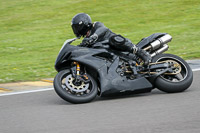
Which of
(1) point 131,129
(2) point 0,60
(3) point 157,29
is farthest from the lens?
(3) point 157,29

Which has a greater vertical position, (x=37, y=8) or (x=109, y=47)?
(x=109, y=47)

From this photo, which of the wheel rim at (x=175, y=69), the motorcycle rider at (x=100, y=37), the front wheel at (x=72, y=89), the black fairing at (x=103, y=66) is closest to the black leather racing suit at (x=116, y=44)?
the motorcycle rider at (x=100, y=37)

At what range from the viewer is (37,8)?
21.1 metres

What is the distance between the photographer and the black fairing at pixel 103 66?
6055 millimetres

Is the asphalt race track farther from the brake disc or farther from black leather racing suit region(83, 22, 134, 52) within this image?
black leather racing suit region(83, 22, 134, 52)

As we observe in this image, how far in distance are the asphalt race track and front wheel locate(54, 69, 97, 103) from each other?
108 millimetres

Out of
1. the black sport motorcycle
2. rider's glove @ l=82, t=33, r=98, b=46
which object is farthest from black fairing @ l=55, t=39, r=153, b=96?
rider's glove @ l=82, t=33, r=98, b=46

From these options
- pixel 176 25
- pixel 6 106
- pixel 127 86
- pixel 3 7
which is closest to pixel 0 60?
pixel 6 106

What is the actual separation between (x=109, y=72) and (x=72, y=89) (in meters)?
0.62

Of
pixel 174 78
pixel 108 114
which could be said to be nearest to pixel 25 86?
pixel 174 78

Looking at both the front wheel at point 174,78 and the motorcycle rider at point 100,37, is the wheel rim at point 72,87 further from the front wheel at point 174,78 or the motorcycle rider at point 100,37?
the front wheel at point 174,78

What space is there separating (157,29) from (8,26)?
258 inches

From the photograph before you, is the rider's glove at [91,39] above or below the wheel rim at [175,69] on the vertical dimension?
above

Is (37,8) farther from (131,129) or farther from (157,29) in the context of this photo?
(131,129)
